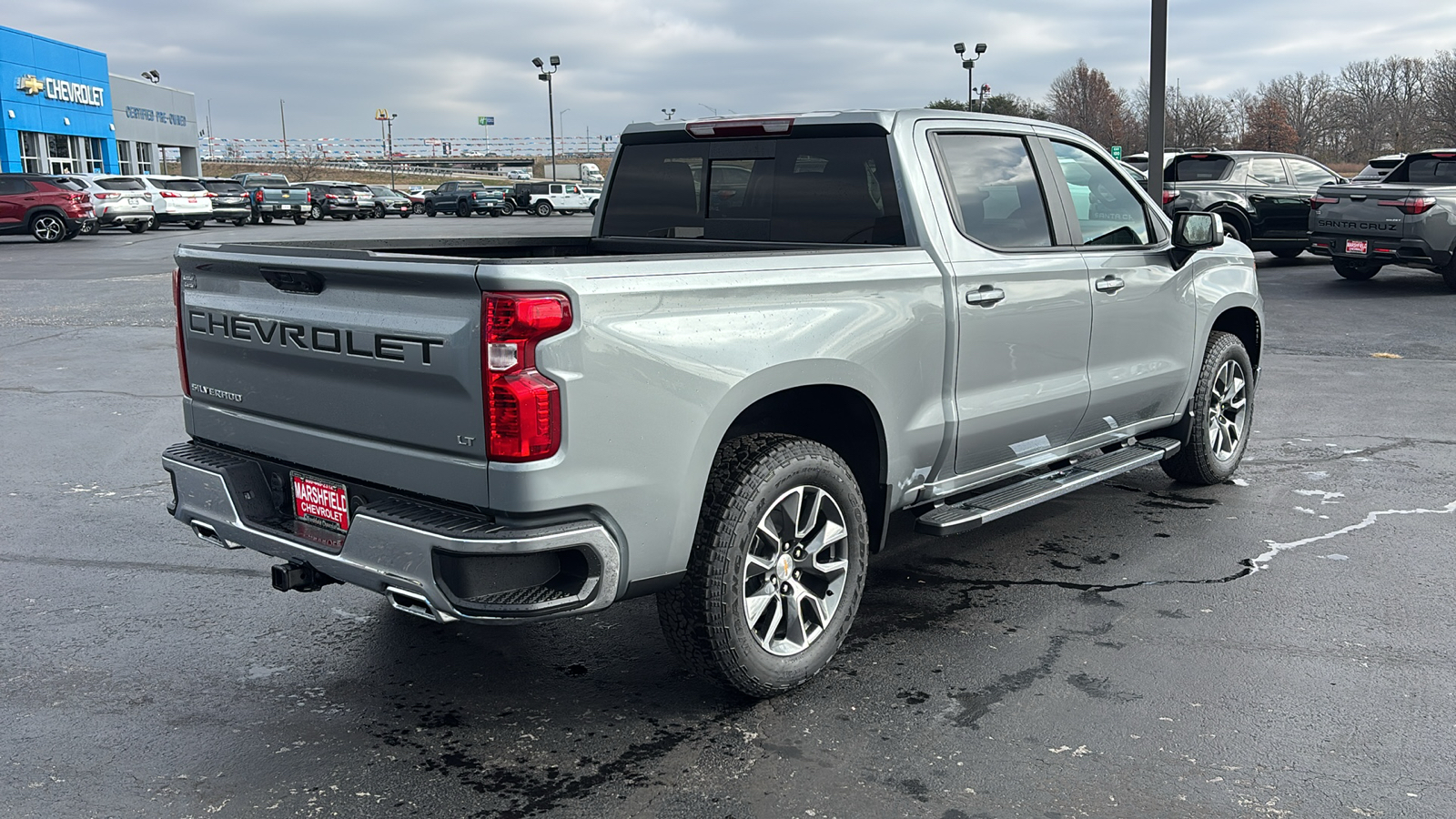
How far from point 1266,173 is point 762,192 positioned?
1666 cm

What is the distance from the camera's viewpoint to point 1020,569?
207 inches

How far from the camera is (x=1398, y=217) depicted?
601 inches

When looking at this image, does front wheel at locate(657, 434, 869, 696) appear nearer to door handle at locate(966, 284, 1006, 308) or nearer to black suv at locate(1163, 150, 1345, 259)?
door handle at locate(966, 284, 1006, 308)

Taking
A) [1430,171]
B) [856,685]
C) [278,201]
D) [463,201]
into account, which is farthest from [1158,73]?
[463,201]

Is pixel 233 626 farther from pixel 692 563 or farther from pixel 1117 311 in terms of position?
pixel 1117 311

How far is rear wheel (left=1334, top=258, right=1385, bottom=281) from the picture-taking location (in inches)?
675

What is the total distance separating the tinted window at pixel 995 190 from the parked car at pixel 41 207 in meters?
30.9

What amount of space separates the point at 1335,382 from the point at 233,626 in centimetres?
881

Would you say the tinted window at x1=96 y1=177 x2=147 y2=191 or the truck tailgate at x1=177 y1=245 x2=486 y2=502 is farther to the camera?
the tinted window at x1=96 y1=177 x2=147 y2=191

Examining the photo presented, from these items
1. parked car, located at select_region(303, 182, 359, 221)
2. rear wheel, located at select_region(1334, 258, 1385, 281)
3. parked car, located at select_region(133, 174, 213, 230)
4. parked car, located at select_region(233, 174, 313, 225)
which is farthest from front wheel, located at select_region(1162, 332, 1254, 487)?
parked car, located at select_region(303, 182, 359, 221)

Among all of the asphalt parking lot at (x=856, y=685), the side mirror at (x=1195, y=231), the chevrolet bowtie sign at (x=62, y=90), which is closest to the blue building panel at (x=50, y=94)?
the chevrolet bowtie sign at (x=62, y=90)

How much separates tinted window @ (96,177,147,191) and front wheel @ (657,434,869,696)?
3526cm

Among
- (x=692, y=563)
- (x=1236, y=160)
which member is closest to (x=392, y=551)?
(x=692, y=563)

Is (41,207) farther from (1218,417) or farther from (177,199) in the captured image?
(1218,417)
